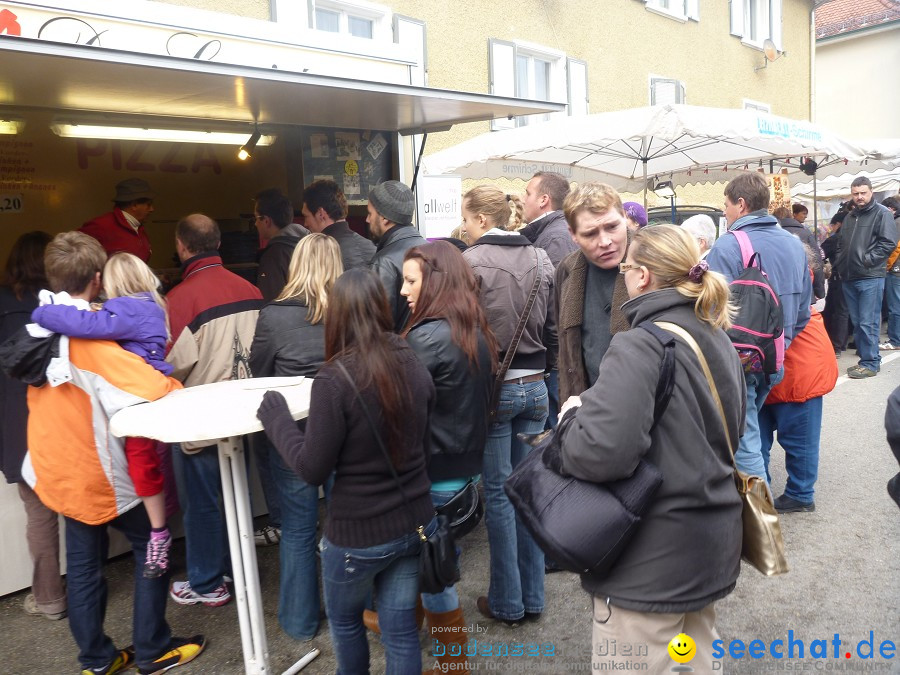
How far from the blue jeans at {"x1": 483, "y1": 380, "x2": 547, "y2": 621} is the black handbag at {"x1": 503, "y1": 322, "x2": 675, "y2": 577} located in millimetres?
1077

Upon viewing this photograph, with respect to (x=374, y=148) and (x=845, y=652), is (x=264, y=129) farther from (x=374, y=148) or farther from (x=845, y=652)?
(x=845, y=652)

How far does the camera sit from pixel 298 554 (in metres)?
3.21

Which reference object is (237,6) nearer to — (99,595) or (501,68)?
(501,68)

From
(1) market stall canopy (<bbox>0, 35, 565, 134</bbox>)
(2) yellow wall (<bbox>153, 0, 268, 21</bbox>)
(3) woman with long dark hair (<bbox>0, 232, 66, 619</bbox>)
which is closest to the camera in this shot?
(1) market stall canopy (<bbox>0, 35, 565, 134</bbox>)

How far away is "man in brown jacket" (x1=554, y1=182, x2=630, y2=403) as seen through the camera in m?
2.93

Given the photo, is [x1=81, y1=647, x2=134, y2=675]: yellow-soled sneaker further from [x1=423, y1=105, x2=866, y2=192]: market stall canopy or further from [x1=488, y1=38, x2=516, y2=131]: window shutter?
[x1=488, y1=38, x2=516, y2=131]: window shutter

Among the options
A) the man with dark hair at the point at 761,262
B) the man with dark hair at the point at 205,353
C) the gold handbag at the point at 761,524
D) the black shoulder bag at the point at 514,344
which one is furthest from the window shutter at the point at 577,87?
the gold handbag at the point at 761,524

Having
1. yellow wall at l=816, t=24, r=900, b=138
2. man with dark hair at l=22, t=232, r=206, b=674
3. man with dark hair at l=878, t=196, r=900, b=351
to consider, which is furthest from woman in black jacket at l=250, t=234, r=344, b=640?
yellow wall at l=816, t=24, r=900, b=138

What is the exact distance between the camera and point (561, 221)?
4.49 m

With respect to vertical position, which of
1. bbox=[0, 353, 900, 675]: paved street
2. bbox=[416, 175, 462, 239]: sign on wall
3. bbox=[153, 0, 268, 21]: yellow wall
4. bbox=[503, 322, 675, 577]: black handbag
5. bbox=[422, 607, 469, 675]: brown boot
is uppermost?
bbox=[153, 0, 268, 21]: yellow wall

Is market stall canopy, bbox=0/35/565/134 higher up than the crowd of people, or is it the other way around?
market stall canopy, bbox=0/35/565/134

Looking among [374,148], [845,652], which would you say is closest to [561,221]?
[374,148]

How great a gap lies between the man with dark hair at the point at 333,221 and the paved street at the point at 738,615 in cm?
180

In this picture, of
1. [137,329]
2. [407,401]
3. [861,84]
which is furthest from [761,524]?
[861,84]
